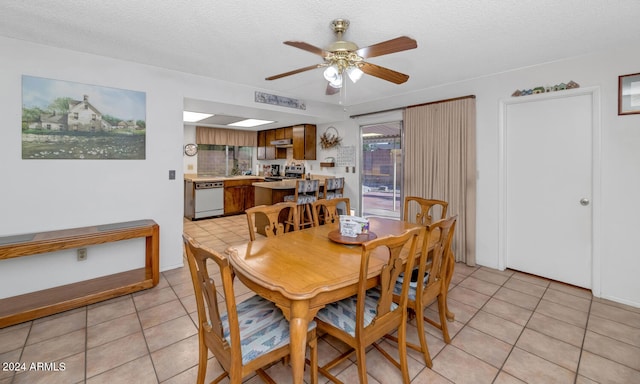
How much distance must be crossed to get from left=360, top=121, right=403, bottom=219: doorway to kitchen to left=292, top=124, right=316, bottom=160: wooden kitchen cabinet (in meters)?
1.26

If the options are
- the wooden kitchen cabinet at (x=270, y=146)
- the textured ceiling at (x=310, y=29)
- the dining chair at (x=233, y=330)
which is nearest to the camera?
the dining chair at (x=233, y=330)

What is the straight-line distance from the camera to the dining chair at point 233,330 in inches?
49.6

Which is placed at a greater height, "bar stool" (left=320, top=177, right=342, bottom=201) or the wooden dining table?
"bar stool" (left=320, top=177, right=342, bottom=201)

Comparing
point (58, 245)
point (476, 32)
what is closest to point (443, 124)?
point (476, 32)

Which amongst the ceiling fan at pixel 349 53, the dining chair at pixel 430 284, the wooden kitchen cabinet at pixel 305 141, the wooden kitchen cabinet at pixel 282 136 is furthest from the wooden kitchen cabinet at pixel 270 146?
the dining chair at pixel 430 284

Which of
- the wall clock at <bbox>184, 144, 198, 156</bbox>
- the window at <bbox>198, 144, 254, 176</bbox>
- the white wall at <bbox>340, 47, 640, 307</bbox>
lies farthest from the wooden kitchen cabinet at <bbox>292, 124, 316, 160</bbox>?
the white wall at <bbox>340, 47, 640, 307</bbox>

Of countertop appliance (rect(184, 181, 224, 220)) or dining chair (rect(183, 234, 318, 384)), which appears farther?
countertop appliance (rect(184, 181, 224, 220))

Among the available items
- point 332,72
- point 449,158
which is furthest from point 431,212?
point 332,72

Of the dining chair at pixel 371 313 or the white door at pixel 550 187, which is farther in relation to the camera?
the white door at pixel 550 187

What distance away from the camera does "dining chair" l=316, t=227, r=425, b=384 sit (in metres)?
1.45

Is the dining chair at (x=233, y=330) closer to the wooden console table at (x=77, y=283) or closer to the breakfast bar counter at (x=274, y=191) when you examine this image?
the wooden console table at (x=77, y=283)

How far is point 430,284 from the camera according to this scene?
1974 mm

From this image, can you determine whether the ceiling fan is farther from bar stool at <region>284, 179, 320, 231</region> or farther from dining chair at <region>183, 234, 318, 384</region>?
bar stool at <region>284, 179, 320, 231</region>

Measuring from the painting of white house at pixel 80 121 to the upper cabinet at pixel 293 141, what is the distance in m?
3.26
